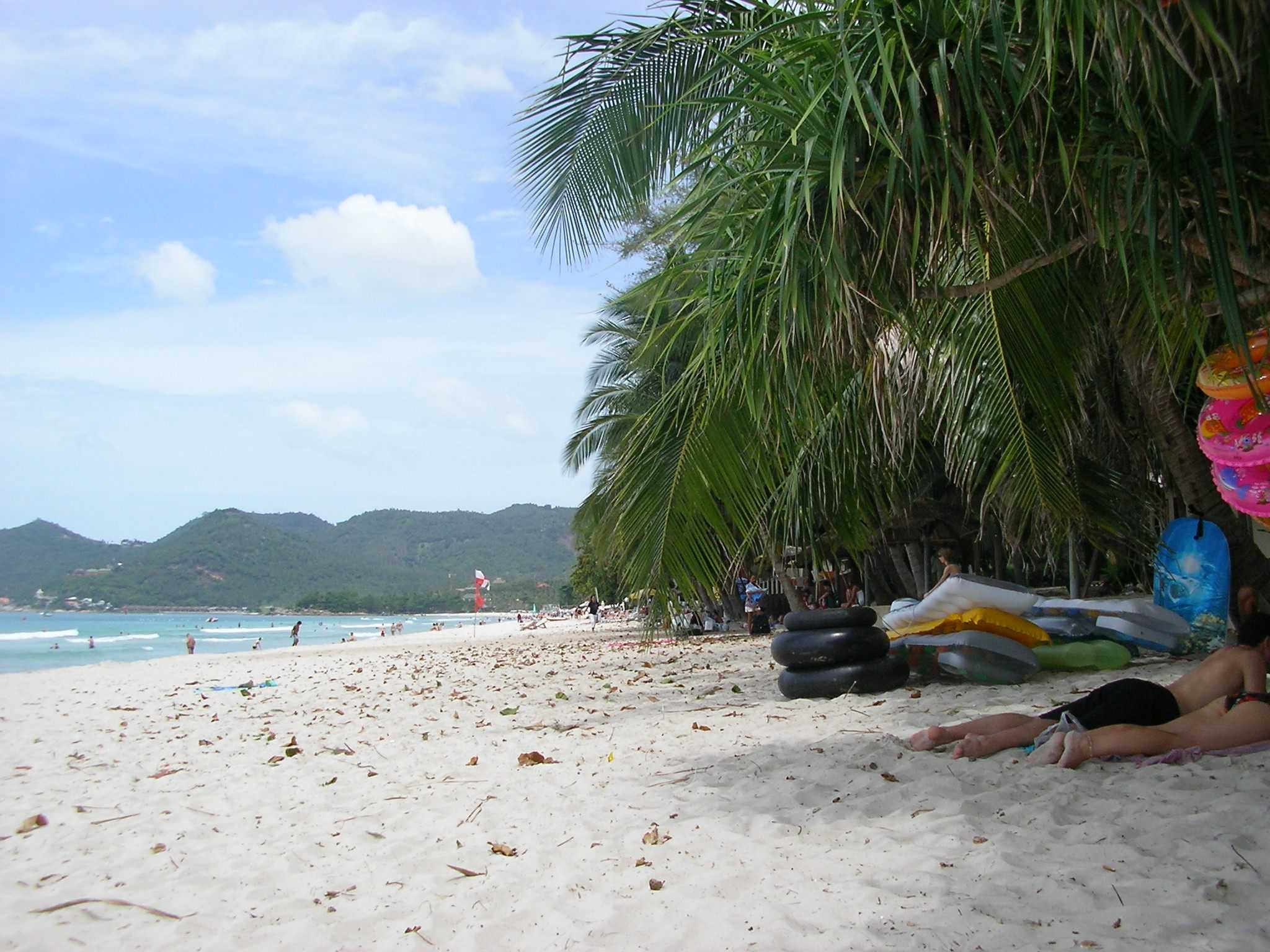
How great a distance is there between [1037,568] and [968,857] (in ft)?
57.3

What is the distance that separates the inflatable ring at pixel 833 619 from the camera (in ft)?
21.7

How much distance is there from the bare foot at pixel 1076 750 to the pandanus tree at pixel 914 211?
1.55 meters

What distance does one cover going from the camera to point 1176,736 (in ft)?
12.8

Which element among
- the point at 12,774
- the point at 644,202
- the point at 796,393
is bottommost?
the point at 12,774

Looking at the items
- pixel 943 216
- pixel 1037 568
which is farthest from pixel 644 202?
pixel 1037 568

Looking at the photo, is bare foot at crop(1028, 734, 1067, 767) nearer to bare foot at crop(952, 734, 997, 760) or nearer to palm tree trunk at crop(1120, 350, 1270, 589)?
bare foot at crop(952, 734, 997, 760)

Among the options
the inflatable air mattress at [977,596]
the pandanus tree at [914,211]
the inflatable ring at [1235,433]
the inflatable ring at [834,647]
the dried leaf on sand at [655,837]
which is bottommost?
the dried leaf on sand at [655,837]

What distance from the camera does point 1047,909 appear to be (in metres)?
2.58

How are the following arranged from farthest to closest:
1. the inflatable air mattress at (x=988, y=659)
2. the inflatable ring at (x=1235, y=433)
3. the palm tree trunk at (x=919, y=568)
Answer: the palm tree trunk at (x=919, y=568)
the inflatable air mattress at (x=988, y=659)
the inflatable ring at (x=1235, y=433)

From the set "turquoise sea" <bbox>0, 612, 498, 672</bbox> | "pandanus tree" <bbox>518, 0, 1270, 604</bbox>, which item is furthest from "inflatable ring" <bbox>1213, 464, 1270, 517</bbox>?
"turquoise sea" <bbox>0, 612, 498, 672</bbox>

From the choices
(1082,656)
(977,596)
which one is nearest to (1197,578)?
(1082,656)

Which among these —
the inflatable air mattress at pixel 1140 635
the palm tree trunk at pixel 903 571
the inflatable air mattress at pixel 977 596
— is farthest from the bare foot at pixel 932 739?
the palm tree trunk at pixel 903 571

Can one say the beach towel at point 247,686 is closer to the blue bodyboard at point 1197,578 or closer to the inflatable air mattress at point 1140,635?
the inflatable air mattress at point 1140,635

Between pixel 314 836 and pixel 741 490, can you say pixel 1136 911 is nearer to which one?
pixel 741 490
